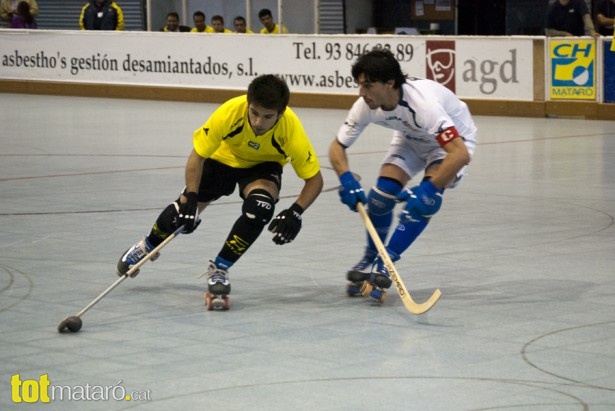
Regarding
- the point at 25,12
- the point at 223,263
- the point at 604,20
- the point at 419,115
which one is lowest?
the point at 223,263

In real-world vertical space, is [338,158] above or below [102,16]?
above

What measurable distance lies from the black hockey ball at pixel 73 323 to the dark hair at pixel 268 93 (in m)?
1.56

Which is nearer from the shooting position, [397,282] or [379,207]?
[397,282]

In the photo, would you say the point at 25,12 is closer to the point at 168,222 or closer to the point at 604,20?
the point at 604,20

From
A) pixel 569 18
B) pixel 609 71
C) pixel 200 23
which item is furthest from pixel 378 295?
pixel 200 23

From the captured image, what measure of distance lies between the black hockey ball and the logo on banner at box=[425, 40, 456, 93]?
15.0m

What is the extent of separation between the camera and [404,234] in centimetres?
802

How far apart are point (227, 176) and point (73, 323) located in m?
1.65

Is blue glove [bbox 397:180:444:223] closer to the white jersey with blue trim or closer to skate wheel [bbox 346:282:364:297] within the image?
the white jersey with blue trim

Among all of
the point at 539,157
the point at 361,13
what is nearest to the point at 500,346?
the point at 539,157

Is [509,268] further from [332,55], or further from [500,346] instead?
[332,55]

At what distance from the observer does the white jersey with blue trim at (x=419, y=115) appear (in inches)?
304

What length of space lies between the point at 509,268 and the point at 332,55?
564 inches

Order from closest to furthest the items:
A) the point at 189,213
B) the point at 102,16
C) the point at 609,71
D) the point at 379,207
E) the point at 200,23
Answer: the point at 189,213, the point at 379,207, the point at 609,71, the point at 200,23, the point at 102,16
